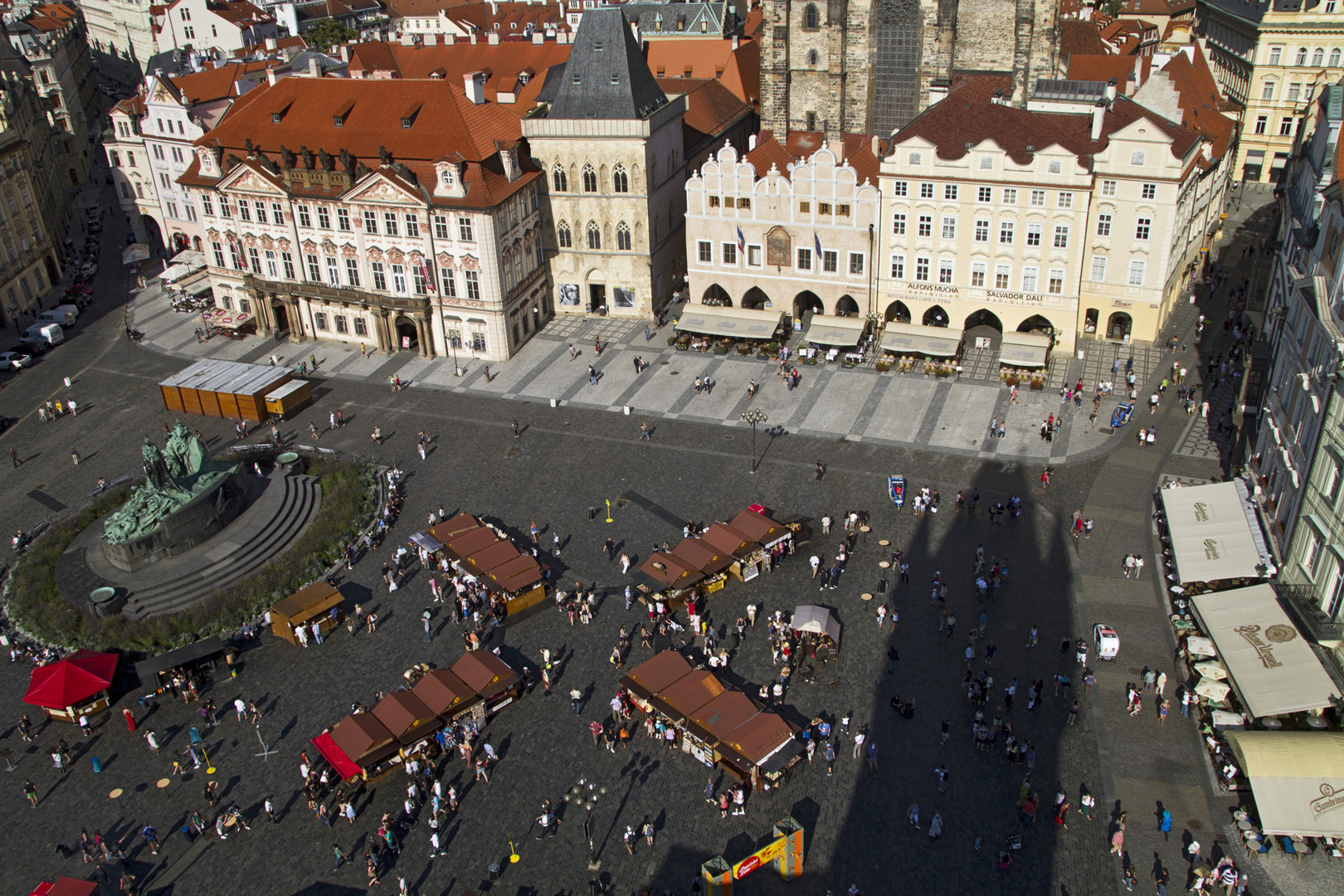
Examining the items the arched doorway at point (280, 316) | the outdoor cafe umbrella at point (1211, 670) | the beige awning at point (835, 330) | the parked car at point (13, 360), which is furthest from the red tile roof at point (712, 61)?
the outdoor cafe umbrella at point (1211, 670)

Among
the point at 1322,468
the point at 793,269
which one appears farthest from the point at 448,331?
the point at 1322,468

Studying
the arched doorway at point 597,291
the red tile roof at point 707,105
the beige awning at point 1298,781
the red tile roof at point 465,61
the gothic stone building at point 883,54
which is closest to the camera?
the beige awning at point 1298,781

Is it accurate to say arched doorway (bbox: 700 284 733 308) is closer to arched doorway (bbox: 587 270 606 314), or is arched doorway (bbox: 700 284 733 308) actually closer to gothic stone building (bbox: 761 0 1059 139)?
arched doorway (bbox: 587 270 606 314)

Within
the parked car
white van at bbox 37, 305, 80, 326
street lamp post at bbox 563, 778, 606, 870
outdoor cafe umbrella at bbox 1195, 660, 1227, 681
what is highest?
white van at bbox 37, 305, 80, 326

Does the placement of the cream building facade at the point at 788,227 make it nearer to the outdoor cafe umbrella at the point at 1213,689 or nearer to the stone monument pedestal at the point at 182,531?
the stone monument pedestal at the point at 182,531

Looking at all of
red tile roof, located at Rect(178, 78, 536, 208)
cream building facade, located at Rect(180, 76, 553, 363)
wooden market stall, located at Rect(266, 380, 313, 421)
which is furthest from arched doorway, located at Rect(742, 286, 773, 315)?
wooden market stall, located at Rect(266, 380, 313, 421)

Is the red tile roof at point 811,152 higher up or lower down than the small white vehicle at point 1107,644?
higher up
